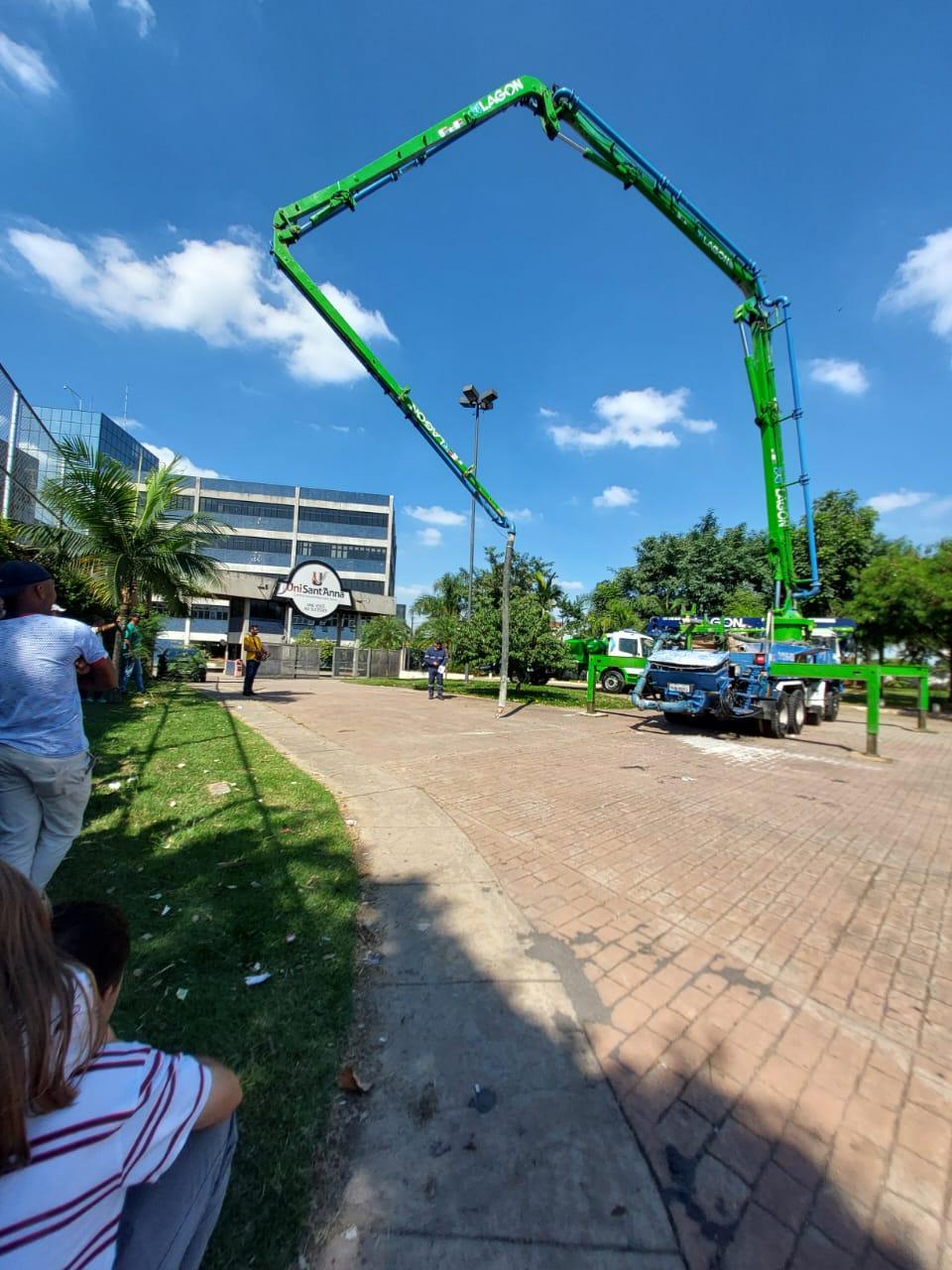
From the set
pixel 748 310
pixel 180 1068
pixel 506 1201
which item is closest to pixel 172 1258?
pixel 180 1068

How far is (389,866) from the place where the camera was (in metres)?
3.98

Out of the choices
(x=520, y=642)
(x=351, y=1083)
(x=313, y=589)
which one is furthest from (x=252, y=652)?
(x=351, y=1083)

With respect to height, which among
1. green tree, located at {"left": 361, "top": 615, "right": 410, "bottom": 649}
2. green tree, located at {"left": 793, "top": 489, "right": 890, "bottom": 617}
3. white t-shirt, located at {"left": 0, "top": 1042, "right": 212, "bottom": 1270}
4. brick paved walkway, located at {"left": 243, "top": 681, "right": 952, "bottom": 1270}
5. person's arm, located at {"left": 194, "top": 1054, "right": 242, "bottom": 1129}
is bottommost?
brick paved walkway, located at {"left": 243, "top": 681, "right": 952, "bottom": 1270}

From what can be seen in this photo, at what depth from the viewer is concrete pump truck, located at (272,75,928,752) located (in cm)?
1064

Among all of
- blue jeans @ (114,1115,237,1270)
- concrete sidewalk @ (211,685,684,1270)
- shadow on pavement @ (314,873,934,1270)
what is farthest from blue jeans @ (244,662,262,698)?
blue jeans @ (114,1115,237,1270)

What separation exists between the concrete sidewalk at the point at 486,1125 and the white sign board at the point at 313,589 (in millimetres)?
20379

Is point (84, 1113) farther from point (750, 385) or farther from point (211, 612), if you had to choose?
point (211, 612)

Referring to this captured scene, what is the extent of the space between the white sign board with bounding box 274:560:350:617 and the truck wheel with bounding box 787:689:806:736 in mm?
17012

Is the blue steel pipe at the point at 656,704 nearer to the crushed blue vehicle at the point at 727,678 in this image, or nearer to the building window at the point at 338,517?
the crushed blue vehicle at the point at 727,678

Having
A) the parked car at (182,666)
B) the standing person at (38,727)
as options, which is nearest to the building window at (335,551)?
the parked car at (182,666)

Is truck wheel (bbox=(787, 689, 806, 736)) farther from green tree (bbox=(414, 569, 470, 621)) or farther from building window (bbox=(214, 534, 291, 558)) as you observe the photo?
building window (bbox=(214, 534, 291, 558))

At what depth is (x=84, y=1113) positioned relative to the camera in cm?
94

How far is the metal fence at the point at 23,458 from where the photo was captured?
7.84m

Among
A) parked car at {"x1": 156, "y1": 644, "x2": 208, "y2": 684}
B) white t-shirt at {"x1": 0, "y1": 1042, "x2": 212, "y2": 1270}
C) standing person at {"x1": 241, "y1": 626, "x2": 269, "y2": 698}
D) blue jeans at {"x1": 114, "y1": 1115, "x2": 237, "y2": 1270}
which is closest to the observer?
white t-shirt at {"x1": 0, "y1": 1042, "x2": 212, "y2": 1270}
